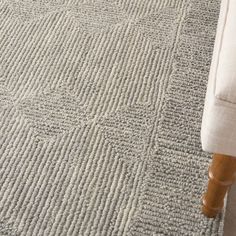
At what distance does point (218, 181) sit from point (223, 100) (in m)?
0.18

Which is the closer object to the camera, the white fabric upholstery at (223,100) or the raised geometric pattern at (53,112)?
the white fabric upholstery at (223,100)

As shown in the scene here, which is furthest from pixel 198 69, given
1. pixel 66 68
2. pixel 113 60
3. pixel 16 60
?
pixel 16 60

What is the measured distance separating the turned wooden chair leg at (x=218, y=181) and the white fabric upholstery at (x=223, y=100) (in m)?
0.04

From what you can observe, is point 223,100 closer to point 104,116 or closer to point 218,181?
point 218,181

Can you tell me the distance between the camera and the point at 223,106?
0.58 m

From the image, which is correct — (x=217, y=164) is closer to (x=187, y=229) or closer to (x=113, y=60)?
(x=187, y=229)

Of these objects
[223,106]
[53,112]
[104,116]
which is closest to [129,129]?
[104,116]

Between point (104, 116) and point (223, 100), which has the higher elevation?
point (223, 100)

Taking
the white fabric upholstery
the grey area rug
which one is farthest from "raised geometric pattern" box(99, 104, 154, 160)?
the white fabric upholstery

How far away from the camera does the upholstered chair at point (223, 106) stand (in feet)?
1.88

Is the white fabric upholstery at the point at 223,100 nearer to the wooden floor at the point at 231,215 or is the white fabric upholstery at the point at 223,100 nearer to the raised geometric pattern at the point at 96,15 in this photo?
the wooden floor at the point at 231,215

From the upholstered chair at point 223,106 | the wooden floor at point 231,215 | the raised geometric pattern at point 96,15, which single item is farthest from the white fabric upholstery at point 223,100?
the raised geometric pattern at point 96,15

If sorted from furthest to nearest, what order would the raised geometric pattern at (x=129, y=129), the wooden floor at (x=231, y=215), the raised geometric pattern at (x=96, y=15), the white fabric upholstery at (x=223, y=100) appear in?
1. the raised geometric pattern at (x=96, y=15)
2. the raised geometric pattern at (x=129, y=129)
3. the wooden floor at (x=231, y=215)
4. the white fabric upholstery at (x=223, y=100)

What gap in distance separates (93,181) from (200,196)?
0.74 feet
